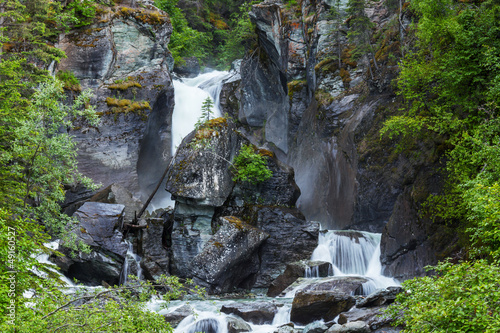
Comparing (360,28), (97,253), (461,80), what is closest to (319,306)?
(461,80)

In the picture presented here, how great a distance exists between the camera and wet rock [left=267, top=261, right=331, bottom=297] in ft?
56.2

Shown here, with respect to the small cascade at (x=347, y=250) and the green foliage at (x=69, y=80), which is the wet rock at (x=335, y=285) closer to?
the small cascade at (x=347, y=250)

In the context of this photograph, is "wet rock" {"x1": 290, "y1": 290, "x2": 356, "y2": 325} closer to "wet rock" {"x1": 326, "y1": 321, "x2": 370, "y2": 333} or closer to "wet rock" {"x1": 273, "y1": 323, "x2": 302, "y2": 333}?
"wet rock" {"x1": 273, "y1": 323, "x2": 302, "y2": 333}

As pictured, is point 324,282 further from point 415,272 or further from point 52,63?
point 52,63

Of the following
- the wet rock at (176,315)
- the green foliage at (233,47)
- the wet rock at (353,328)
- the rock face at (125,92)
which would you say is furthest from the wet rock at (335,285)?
the green foliage at (233,47)

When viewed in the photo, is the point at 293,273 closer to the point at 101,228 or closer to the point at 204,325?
the point at 204,325

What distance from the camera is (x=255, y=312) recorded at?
13492 millimetres

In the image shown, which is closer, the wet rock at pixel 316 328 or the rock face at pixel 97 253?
the wet rock at pixel 316 328

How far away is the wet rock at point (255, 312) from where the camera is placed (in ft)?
43.9

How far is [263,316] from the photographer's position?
1341 centimetres

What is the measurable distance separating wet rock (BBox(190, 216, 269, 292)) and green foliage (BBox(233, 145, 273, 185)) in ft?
8.95

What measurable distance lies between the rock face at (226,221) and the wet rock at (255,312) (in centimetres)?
372

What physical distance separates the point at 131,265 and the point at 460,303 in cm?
1571

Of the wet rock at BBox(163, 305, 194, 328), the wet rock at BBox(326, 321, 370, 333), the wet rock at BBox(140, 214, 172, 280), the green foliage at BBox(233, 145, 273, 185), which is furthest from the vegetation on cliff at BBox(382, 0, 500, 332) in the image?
the wet rock at BBox(140, 214, 172, 280)
